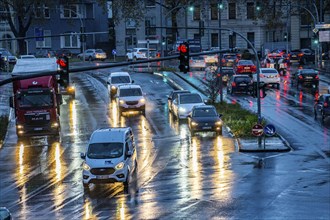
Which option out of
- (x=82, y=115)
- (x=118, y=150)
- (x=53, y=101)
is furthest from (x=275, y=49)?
(x=118, y=150)

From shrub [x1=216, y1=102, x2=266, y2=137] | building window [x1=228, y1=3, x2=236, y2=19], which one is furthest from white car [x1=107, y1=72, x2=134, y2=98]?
building window [x1=228, y1=3, x2=236, y2=19]

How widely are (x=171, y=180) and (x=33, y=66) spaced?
742 inches

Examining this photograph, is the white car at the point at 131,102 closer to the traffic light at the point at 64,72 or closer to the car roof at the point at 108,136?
the car roof at the point at 108,136

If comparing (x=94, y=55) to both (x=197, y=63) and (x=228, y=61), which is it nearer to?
(x=197, y=63)

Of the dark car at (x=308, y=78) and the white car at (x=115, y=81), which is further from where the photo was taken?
the dark car at (x=308, y=78)

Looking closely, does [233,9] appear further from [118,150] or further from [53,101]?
[118,150]

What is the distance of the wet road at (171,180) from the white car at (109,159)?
1.66ft

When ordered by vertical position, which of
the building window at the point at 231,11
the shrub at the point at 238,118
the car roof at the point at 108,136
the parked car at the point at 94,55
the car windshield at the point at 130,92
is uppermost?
the building window at the point at 231,11

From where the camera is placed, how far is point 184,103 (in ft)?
Answer: 150

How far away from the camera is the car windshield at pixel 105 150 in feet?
89.9

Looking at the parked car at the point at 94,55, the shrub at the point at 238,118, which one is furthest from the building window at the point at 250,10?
the shrub at the point at 238,118

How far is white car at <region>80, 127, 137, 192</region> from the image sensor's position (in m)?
26.6

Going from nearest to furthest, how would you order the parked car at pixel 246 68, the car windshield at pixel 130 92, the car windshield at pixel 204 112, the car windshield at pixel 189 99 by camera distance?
the car windshield at pixel 204 112 → the car windshield at pixel 189 99 → the car windshield at pixel 130 92 → the parked car at pixel 246 68

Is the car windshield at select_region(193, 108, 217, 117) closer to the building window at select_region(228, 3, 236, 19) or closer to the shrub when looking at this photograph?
the shrub
